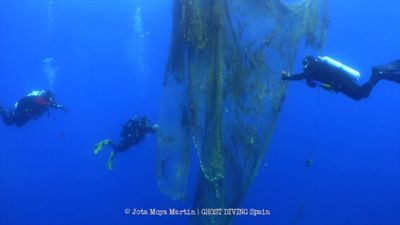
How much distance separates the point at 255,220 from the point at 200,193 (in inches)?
704

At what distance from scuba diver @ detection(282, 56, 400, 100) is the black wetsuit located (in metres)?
4.19

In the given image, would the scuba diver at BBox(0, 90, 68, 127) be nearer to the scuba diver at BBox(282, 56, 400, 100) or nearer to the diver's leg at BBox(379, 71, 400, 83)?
the scuba diver at BBox(282, 56, 400, 100)

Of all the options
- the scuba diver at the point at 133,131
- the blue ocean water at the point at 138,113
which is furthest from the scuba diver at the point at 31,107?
the blue ocean water at the point at 138,113

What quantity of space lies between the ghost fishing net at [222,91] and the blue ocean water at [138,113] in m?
15.1

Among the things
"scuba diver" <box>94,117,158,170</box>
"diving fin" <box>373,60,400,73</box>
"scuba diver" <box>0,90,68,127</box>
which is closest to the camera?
"diving fin" <box>373,60,400,73</box>

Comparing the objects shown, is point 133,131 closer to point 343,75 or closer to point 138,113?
point 343,75

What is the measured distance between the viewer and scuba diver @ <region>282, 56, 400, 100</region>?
6.44 metres

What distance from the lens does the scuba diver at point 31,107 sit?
31.7 ft

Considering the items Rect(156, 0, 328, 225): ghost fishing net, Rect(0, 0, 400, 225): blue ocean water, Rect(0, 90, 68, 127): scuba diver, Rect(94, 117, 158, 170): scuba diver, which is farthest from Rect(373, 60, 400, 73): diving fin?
Rect(0, 0, 400, 225): blue ocean water

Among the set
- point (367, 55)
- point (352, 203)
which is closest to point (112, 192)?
point (352, 203)

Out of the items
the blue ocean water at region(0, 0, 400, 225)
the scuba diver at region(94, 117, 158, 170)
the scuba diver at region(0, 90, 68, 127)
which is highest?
the blue ocean water at region(0, 0, 400, 225)

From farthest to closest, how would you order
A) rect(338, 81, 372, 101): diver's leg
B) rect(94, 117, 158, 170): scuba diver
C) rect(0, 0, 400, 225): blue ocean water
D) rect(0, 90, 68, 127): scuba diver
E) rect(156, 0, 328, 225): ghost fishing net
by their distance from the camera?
rect(0, 0, 400, 225): blue ocean water < rect(94, 117, 158, 170): scuba diver < rect(0, 90, 68, 127): scuba diver < rect(338, 81, 372, 101): diver's leg < rect(156, 0, 328, 225): ghost fishing net

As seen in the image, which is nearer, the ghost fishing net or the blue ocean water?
the ghost fishing net

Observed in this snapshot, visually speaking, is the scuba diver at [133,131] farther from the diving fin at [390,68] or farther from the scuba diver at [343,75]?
the diving fin at [390,68]
